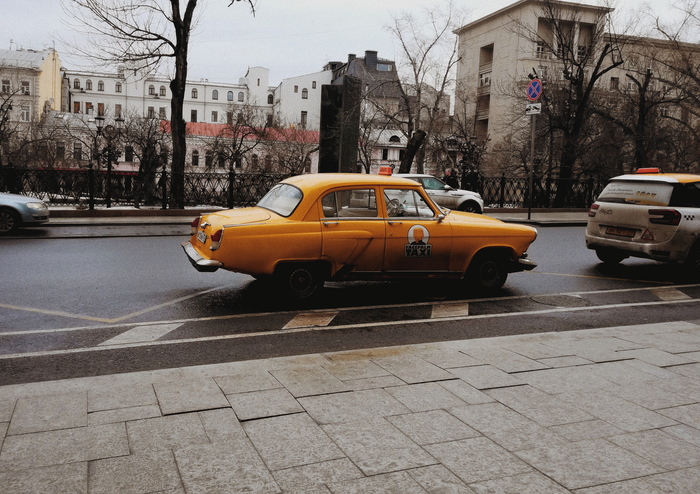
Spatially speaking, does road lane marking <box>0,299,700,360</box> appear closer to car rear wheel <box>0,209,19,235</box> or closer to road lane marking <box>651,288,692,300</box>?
road lane marking <box>651,288,692,300</box>

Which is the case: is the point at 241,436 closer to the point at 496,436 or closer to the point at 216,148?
the point at 496,436

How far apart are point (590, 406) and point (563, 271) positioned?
707cm

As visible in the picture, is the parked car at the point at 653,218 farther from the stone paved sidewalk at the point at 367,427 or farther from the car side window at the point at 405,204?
the stone paved sidewalk at the point at 367,427

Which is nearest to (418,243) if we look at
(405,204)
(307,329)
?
(405,204)

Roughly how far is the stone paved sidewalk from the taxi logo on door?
2689 mm

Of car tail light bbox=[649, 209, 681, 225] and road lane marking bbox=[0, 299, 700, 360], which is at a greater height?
car tail light bbox=[649, 209, 681, 225]

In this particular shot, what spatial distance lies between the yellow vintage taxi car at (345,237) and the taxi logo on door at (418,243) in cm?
1

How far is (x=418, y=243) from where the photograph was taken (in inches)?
312

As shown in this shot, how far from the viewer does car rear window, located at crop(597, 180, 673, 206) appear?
33.3 ft

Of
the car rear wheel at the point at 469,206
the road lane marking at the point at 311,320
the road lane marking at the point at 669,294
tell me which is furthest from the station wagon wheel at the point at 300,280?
the car rear wheel at the point at 469,206

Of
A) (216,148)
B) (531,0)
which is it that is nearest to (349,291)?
(216,148)

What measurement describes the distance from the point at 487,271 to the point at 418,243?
1319 millimetres

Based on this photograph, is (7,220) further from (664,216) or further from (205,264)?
(664,216)

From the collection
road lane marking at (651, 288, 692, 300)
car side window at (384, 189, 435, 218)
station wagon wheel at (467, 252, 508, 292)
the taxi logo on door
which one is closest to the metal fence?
road lane marking at (651, 288, 692, 300)
